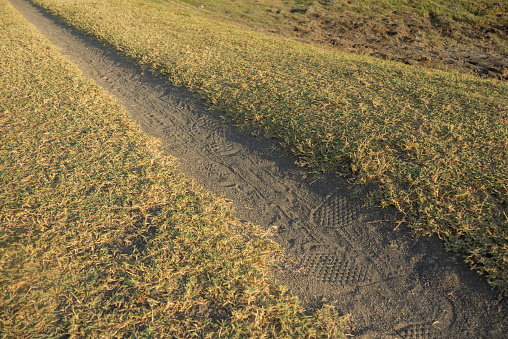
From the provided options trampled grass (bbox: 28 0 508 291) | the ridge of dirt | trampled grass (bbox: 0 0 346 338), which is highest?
the ridge of dirt

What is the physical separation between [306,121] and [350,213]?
183cm

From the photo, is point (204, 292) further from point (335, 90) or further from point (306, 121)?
point (335, 90)

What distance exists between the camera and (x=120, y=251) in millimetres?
2805

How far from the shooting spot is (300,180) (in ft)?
12.5

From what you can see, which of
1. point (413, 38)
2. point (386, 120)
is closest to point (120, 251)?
point (386, 120)

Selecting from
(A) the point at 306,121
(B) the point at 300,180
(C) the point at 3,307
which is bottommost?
(C) the point at 3,307

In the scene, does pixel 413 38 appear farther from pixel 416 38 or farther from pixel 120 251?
pixel 120 251

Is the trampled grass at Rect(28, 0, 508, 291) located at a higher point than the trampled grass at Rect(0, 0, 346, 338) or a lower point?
higher

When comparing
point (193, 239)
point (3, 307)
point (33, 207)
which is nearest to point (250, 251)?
point (193, 239)

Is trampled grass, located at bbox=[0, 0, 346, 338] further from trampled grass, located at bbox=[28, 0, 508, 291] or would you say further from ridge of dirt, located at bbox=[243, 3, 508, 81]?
ridge of dirt, located at bbox=[243, 3, 508, 81]

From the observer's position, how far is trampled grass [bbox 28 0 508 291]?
3084 mm

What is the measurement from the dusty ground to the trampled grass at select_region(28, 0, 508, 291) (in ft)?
11.3

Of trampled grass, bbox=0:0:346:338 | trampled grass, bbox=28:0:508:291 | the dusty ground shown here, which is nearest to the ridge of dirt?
the dusty ground

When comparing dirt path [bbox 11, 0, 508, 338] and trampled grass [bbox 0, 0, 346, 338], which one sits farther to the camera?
dirt path [bbox 11, 0, 508, 338]
